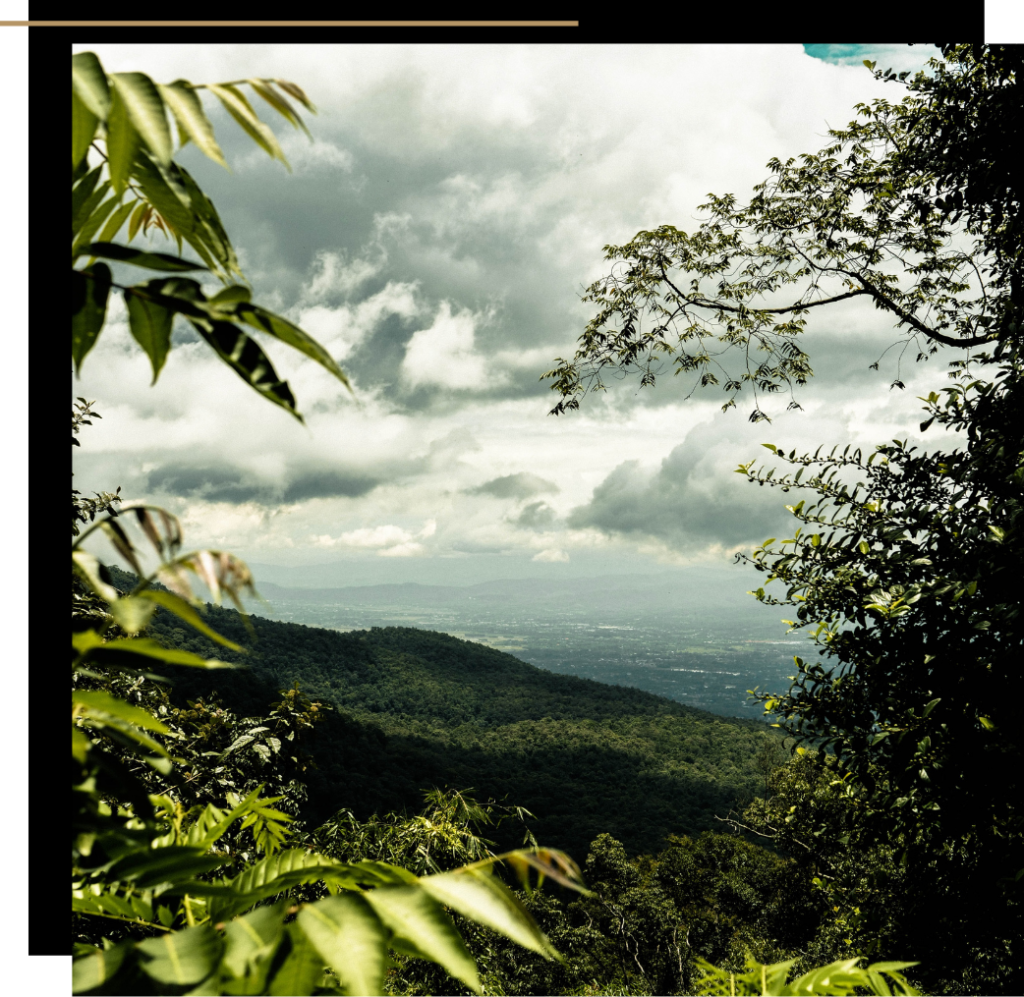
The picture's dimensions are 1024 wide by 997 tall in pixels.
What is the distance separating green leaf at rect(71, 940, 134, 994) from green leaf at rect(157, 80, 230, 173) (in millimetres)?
770

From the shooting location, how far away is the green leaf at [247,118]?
2.49ft

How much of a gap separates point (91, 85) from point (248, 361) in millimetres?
337

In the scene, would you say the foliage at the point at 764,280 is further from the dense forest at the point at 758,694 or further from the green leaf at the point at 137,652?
the green leaf at the point at 137,652

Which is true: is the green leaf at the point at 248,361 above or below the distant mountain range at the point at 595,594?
above

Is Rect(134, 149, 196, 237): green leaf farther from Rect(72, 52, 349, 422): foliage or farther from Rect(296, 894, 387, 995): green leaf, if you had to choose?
Rect(296, 894, 387, 995): green leaf

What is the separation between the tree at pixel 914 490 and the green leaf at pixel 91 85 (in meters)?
2.52

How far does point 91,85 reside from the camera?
0.68 m

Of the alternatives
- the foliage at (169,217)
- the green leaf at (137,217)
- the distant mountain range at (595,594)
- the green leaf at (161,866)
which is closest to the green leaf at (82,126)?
the foliage at (169,217)

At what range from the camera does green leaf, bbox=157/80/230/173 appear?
0.71 m

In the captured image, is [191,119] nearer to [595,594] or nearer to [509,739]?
[509,739]

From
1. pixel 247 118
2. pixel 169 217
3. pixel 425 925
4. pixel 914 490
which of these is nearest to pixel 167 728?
pixel 425 925

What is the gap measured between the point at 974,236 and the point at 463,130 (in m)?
2.92
